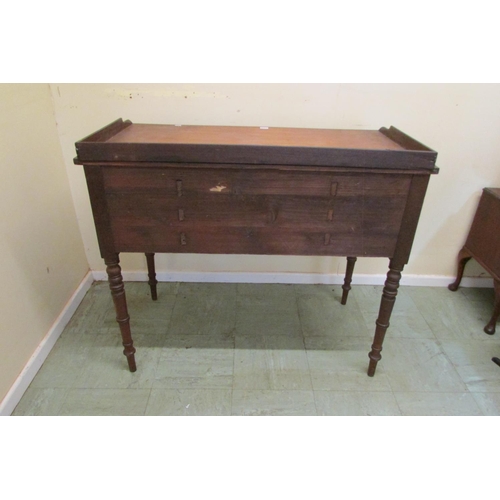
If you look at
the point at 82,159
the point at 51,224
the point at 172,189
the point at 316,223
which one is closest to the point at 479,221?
the point at 316,223

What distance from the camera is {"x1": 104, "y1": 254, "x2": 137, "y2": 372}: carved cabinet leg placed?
1.14 m

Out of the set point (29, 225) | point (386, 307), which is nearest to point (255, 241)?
point (386, 307)

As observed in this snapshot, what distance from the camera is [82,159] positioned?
96 cm

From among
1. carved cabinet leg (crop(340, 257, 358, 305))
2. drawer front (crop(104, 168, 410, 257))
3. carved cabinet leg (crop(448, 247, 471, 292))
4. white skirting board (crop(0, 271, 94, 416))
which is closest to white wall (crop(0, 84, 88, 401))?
white skirting board (crop(0, 271, 94, 416))

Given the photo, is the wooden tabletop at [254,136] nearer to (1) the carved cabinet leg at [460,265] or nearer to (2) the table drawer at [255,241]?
(2) the table drawer at [255,241]

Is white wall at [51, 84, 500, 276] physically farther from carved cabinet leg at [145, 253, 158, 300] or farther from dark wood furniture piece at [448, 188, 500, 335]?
carved cabinet leg at [145, 253, 158, 300]

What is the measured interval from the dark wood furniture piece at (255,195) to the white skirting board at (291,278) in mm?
704

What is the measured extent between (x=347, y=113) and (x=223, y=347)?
1.11m

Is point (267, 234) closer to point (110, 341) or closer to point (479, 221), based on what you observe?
point (110, 341)

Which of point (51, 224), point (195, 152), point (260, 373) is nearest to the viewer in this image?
point (195, 152)

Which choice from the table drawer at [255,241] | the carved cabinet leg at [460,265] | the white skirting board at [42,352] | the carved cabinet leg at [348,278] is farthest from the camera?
the carved cabinet leg at [460,265]

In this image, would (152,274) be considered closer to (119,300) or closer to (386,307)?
(119,300)

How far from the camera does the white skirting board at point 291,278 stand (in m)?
1.84

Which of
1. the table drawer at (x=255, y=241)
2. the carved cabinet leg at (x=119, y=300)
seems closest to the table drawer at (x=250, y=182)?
the table drawer at (x=255, y=241)
